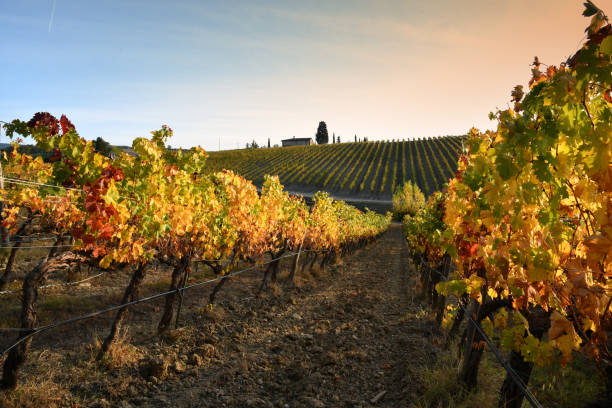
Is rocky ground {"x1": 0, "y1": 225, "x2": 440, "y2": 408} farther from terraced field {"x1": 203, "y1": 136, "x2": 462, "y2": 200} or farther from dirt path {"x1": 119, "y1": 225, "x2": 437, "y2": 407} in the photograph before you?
terraced field {"x1": 203, "y1": 136, "x2": 462, "y2": 200}

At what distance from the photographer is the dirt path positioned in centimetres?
451

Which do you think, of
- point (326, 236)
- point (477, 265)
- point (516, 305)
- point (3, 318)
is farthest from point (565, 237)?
point (326, 236)

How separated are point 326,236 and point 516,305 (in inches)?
433

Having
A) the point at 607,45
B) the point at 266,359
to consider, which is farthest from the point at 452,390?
the point at 607,45

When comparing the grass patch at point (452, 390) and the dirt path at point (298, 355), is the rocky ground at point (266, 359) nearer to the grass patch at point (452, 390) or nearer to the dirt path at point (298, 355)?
the dirt path at point (298, 355)

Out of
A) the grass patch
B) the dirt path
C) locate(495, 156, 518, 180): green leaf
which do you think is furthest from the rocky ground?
locate(495, 156, 518, 180): green leaf

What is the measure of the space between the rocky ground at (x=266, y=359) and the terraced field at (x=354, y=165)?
1779 inches

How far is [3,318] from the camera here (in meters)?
6.68

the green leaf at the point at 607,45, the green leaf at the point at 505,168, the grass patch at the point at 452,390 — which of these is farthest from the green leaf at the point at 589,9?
the grass patch at the point at 452,390

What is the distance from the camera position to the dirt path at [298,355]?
14.8ft

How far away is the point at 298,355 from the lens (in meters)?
5.86

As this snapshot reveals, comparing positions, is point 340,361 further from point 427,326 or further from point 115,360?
point 115,360

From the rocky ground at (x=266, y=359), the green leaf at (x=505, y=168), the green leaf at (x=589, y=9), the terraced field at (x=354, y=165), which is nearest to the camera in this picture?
the green leaf at (x=589, y=9)

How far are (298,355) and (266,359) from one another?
61 centimetres
